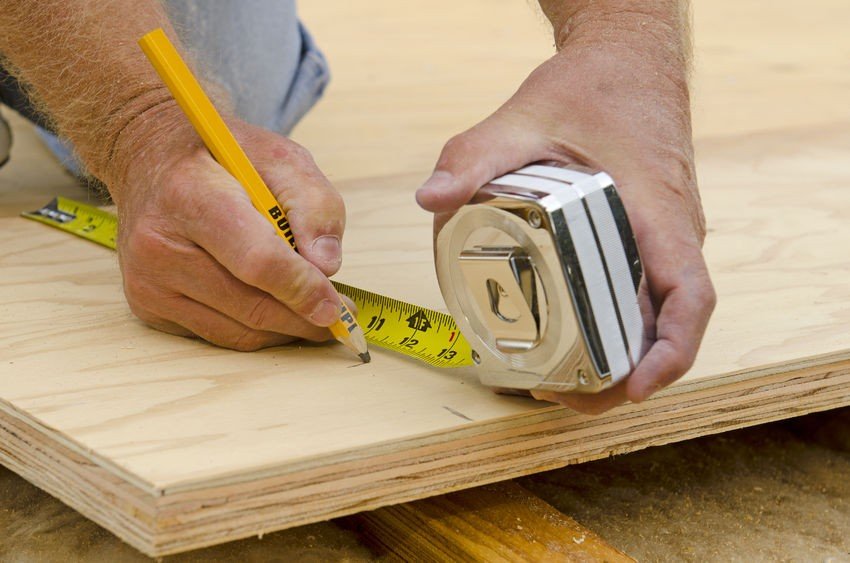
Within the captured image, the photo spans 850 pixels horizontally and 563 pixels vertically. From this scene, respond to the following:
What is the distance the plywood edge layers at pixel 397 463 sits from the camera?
3.31 ft

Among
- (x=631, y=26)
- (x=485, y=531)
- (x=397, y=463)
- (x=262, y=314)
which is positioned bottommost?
(x=485, y=531)

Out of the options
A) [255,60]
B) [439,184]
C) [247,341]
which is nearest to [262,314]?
[247,341]

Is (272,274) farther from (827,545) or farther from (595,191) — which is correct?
(827,545)

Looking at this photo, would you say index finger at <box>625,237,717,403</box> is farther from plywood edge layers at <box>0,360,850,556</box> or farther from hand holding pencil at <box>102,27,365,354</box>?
hand holding pencil at <box>102,27,365,354</box>

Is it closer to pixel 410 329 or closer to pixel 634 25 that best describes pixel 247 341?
pixel 410 329

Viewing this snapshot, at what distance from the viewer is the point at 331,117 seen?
2.68 meters

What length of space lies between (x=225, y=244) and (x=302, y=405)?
0.64 ft

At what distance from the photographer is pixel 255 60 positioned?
96.3 inches

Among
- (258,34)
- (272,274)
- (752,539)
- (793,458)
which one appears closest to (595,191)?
(272,274)

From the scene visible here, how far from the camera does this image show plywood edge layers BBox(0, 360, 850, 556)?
1.01 m

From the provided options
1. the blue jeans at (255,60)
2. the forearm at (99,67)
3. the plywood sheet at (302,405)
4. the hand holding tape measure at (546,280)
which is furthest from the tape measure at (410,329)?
the blue jeans at (255,60)

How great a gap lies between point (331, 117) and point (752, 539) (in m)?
1.65

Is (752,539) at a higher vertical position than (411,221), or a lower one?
lower

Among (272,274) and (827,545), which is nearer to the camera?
(272,274)
